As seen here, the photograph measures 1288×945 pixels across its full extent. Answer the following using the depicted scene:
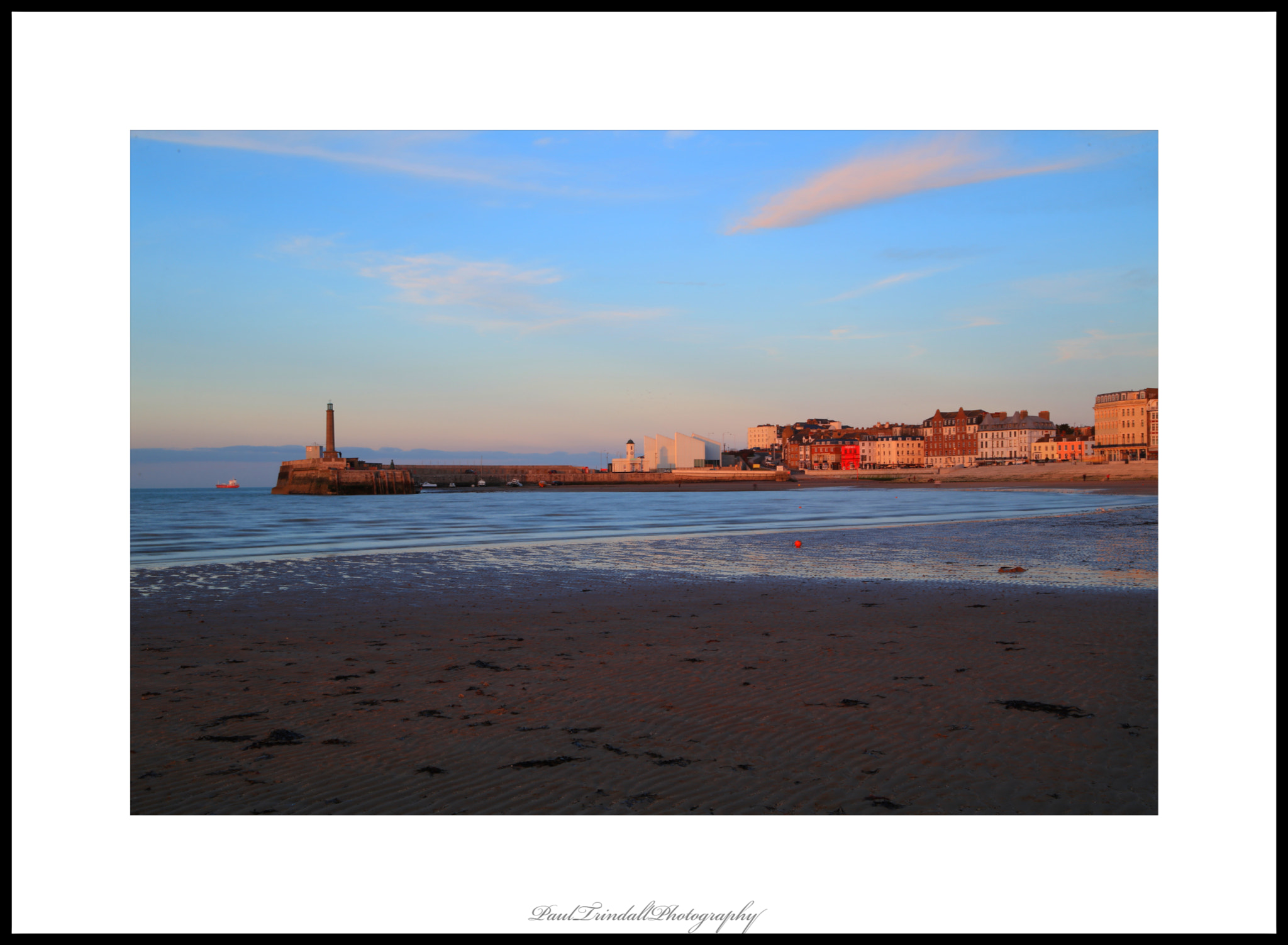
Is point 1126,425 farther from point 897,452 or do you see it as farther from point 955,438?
point 897,452

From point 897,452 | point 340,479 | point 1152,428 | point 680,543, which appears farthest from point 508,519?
point 897,452

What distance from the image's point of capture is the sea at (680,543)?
14.6 meters

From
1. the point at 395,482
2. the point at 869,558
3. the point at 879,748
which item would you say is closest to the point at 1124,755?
the point at 879,748

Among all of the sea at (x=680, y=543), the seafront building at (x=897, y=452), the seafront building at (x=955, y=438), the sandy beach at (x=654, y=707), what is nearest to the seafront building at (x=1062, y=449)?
the seafront building at (x=955, y=438)

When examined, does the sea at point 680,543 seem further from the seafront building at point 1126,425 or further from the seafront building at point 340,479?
the seafront building at point 1126,425

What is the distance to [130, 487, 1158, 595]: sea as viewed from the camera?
48.0 ft

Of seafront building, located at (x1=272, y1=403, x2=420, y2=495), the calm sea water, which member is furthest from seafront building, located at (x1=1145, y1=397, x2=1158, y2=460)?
seafront building, located at (x1=272, y1=403, x2=420, y2=495)

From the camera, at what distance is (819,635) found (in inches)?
339

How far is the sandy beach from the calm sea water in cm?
1112

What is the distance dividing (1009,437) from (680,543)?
4969 inches

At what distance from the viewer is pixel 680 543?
21.3 m

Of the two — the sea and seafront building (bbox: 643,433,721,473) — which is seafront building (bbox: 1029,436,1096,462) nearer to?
seafront building (bbox: 643,433,721,473)
